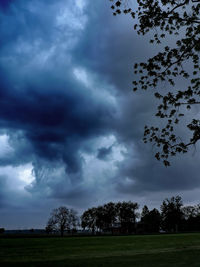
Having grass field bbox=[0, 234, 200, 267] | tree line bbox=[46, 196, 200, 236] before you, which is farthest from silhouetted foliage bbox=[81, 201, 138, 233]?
grass field bbox=[0, 234, 200, 267]

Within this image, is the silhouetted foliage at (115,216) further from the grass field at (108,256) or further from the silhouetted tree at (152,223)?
the grass field at (108,256)

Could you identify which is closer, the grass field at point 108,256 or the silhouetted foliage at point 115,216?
the grass field at point 108,256

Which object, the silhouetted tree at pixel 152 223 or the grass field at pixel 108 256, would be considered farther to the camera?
the silhouetted tree at pixel 152 223

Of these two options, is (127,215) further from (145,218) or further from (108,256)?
(108,256)

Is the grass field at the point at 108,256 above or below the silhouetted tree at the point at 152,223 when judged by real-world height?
above

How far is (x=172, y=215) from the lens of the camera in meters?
186

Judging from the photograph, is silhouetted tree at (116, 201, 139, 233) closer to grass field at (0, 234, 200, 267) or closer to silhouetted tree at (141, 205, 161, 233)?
silhouetted tree at (141, 205, 161, 233)

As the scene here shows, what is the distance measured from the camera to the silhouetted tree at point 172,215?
185125mm

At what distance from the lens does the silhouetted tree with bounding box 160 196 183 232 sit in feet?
607

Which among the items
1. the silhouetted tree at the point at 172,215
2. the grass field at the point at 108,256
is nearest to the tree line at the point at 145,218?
the silhouetted tree at the point at 172,215

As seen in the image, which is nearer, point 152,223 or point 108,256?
point 108,256

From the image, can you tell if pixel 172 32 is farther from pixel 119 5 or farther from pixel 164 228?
pixel 164 228

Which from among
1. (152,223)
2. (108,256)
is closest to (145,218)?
(152,223)

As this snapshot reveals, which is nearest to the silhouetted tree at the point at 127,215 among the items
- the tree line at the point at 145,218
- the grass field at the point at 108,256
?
the tree line at the point at 145,218
